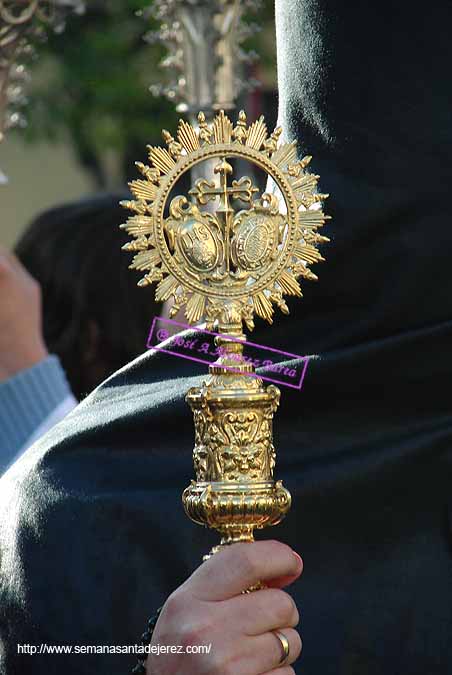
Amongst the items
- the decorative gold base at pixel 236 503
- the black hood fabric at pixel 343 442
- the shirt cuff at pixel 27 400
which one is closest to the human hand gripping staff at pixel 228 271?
the decorative gold base at pixel 236 503

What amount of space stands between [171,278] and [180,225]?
6cm

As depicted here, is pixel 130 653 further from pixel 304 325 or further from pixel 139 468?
pixel 304 325

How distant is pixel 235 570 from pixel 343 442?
34 cm

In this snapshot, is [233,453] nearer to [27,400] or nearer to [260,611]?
[260,611]

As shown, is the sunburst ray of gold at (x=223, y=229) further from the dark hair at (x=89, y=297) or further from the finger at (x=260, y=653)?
the dark hair at (x=89, y=297)

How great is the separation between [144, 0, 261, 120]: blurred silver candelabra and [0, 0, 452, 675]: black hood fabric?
1657 mm

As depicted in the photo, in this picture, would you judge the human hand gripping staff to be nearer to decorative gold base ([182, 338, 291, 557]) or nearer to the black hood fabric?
decorative gold base ([182, 338, 291, 557])

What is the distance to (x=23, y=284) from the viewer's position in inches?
135

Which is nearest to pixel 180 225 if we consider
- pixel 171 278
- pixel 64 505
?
pixel 171 278

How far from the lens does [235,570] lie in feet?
5.10

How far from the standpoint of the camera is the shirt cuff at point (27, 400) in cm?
300

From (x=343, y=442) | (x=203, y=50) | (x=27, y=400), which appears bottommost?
(x=343, y=442)

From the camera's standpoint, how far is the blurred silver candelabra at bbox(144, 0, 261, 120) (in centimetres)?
351

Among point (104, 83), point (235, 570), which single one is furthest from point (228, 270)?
point (104, 83)
